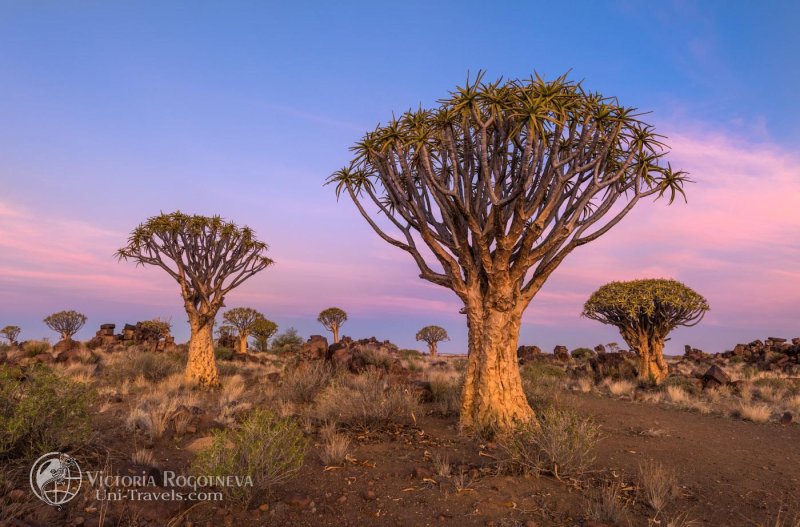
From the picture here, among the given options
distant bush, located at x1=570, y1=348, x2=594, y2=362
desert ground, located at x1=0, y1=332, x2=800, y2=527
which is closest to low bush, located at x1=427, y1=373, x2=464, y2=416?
desert ground, located at x1=0, y1=332, x2=800, y2=527

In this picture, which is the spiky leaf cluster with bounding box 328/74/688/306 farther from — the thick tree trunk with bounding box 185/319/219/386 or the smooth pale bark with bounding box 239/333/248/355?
the smooth pale bark with bounding box 239/333/248/355

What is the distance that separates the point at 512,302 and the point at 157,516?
21.0 ft

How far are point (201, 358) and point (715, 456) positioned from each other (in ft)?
45.6

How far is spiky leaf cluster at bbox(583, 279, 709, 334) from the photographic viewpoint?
18.3m

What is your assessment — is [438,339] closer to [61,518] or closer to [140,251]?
[140,251]

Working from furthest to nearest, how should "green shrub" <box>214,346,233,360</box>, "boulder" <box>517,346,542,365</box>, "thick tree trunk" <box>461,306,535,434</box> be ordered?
"boulder" <box>517,346,542,365</box> < "green shrub" <box>214,346,233,360</box> < "thick tree trunk" <box>461,306,535,434</box>

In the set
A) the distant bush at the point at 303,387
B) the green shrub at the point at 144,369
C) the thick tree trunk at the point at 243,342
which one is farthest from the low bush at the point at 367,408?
the thick tree trunk at the point at 243,342

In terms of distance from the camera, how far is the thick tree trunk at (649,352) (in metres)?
18.8

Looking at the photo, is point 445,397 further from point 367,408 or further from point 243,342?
point 243,342

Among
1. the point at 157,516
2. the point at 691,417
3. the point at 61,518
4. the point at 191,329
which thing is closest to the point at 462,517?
the point at 157,516

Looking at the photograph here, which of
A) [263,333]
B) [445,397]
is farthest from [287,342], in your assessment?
[445,397]

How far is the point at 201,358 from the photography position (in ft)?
50.2

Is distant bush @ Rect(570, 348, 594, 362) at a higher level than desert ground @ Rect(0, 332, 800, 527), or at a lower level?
higher

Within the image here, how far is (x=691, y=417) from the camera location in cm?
1209
